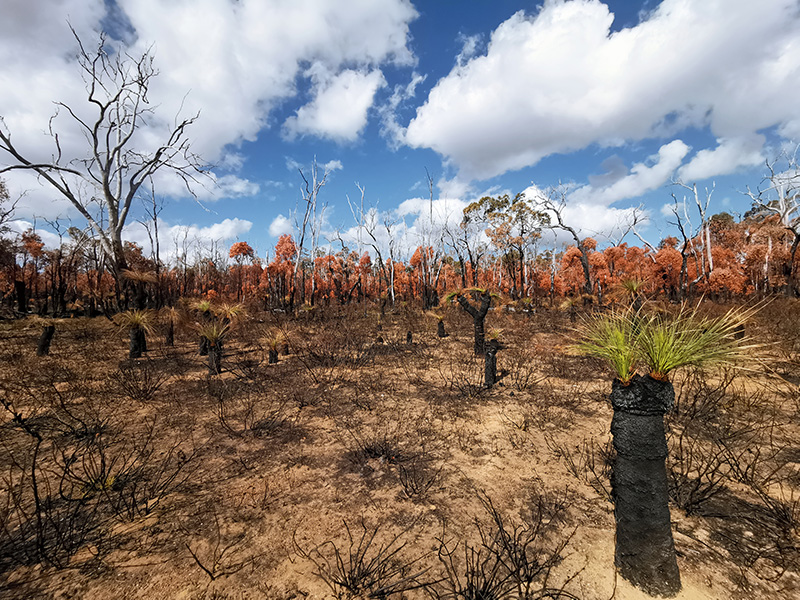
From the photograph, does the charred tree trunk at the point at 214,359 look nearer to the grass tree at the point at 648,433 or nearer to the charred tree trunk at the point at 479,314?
the charred tree trunk at the point at 479,314

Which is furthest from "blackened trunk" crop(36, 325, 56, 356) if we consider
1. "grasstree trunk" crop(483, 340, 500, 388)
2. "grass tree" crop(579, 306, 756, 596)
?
"grass tree" crop(579, 306, 756, 596)

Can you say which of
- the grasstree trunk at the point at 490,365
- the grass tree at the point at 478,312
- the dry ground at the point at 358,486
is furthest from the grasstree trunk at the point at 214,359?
the grass tree at the point at 478,312

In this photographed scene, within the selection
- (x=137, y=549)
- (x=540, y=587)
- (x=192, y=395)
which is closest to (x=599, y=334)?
(x=540, y=587)

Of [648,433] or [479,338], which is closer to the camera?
[648,433]

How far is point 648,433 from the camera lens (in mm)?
2152

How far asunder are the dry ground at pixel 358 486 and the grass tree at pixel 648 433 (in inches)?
7.8

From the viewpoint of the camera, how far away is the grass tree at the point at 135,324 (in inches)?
316

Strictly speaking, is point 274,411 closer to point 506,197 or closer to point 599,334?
point 599,334

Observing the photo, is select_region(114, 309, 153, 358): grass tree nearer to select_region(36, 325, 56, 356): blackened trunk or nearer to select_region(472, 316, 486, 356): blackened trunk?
select_region(36, 325, 56, 356): blackened trunk

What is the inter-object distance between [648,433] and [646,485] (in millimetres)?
386

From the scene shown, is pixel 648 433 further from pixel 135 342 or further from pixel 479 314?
pixel 135 342

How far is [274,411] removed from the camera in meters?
5.47

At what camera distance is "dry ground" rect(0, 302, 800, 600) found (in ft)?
7.30

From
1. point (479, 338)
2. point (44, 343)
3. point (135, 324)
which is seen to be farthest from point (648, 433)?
point (44, 343)
